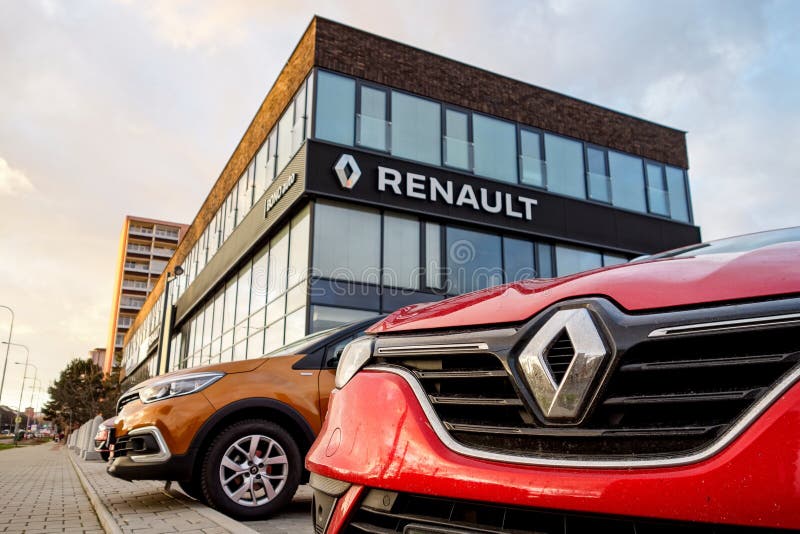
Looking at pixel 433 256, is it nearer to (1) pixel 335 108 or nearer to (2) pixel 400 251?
(2) pixel 400 251

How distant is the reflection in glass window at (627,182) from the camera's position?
1941cm

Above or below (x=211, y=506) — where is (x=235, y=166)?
above

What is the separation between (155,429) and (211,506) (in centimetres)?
69

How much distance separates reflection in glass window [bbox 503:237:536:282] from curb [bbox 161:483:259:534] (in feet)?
40.5

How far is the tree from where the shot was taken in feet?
132

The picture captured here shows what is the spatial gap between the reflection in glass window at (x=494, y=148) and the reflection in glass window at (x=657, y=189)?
5409 millimetres

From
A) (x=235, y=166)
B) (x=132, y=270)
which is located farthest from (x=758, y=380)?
(x=132, y=270)

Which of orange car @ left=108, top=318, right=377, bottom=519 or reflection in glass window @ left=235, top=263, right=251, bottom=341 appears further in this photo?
reflection in glass window @ left=235, top=263, right=251, bottom=341

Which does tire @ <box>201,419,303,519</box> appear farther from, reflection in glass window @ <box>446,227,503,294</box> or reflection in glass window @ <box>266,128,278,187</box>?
reflection in glass window @ <box>266,128,278,187</box>

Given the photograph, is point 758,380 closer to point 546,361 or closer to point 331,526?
point 546,361

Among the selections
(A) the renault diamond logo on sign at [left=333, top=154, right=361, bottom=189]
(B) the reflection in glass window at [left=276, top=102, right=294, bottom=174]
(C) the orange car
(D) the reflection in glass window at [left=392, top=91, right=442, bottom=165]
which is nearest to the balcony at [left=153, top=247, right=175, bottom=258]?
(B) the reflection in glass window at [left=276, top=102, right=294, bottom=174]

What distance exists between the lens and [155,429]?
4363 millimetres

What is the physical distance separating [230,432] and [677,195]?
65.1 ft

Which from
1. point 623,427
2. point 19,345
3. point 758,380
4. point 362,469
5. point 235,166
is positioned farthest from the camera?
point 19,345
